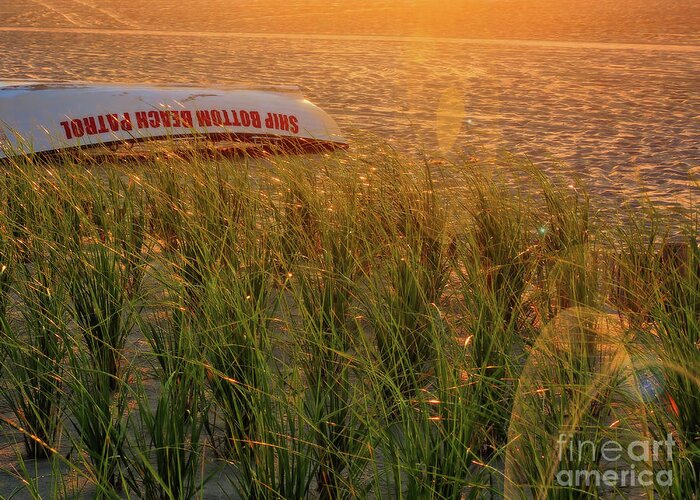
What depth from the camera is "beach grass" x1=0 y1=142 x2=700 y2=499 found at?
2.76m

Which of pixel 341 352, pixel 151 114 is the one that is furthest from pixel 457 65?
pixel 341 352

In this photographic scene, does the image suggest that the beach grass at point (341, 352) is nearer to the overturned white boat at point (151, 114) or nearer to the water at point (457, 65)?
the water at point (457, 65)

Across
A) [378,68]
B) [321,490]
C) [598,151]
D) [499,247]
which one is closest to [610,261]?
[499,247]

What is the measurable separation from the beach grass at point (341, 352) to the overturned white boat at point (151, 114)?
2.28 meters

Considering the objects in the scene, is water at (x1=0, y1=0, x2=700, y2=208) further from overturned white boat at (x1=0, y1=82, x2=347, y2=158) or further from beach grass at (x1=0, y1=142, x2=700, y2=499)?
overturned white boat at (x1=0, y1=82, x2=347, y2=158)

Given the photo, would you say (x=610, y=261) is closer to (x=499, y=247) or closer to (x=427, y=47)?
(x=499, y=247)

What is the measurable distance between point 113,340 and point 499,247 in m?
1.59

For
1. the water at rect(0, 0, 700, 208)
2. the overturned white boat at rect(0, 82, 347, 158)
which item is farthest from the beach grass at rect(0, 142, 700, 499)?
the overturned white boat at rect(0, 82, 347, 158)

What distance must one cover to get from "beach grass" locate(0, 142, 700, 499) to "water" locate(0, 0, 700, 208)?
2.43 feet

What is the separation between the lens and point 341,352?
2.99 m

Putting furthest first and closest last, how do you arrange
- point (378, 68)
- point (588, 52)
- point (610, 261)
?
point (588, 52)
point (378, 68)
point (610, 261)

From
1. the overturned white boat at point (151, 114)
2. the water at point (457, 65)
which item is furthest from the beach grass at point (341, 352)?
the overturned white boat at point (151, 114)

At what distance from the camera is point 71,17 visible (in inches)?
842

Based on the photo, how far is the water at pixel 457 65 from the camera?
334 inches
